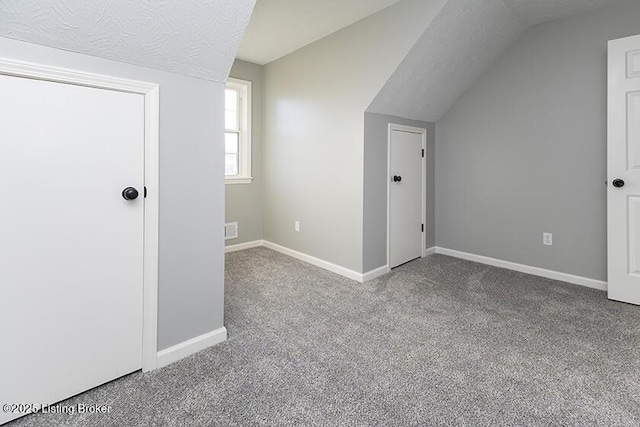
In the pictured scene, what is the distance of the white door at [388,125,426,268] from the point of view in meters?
3.25

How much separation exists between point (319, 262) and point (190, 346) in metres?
1.82

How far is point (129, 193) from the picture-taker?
1469 millimetres

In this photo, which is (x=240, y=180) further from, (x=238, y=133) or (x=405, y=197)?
(x=405, y=197)

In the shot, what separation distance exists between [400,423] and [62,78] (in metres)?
1.94

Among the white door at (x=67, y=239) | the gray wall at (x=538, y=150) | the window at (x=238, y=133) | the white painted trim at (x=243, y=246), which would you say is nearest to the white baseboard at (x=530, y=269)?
the gray wall at (x=538, y=150)

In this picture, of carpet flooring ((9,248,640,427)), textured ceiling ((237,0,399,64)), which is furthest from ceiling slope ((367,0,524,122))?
carpet flooring ((9,248,640,427))

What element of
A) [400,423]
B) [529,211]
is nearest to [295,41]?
[529,211]

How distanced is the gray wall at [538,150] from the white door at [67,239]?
10.7ft

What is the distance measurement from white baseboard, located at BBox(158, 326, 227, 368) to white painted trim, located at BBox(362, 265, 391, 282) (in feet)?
4.76

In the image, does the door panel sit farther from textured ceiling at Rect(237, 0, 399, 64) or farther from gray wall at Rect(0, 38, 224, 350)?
gray wall at Rect(0, 38, 224, 350)

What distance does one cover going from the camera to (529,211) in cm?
321

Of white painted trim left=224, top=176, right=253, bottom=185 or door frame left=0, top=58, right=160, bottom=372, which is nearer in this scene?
door frame left=0, top=58, right=160, bottom=372

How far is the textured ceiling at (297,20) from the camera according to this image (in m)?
2.59

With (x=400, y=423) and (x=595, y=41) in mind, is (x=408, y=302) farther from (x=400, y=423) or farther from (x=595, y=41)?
(x=595, y=41)
